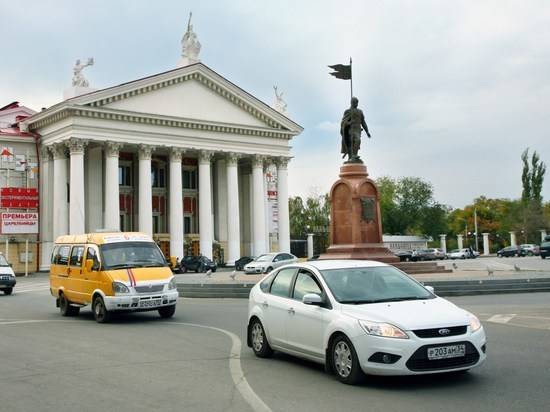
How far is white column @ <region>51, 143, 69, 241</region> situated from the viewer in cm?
5134

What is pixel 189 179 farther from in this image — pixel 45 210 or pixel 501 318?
pixel 501 318

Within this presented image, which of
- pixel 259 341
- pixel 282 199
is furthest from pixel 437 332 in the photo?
pixel 282 199

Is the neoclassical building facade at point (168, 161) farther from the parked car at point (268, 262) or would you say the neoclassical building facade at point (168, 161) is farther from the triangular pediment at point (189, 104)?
the parked car at point (268, 262)

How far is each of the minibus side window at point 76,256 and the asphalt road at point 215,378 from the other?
320 cm

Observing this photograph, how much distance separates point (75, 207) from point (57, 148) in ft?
17.2

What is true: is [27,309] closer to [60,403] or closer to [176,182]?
[60,403]

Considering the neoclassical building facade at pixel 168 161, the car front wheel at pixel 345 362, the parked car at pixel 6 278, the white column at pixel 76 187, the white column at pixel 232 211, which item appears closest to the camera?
the car front wheel at pixel 345 362

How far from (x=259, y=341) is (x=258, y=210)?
50120 millimetres

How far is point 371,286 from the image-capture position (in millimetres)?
8672

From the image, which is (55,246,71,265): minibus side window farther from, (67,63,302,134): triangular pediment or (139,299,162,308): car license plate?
(67,63,302,134): triangular pediment

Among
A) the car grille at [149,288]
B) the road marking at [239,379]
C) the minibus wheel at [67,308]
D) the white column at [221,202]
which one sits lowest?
the road marking at [239,379]

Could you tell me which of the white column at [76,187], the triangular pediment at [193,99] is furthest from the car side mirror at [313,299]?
the triangular pediment at [193,99]

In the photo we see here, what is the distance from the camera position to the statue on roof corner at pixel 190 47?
5884 centimetres

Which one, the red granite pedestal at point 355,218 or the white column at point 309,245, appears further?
the white column at point 309,245
